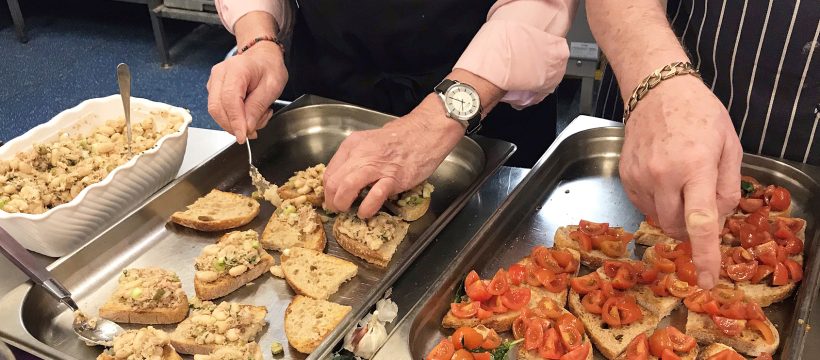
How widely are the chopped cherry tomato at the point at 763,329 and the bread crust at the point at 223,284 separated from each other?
3.75 feet

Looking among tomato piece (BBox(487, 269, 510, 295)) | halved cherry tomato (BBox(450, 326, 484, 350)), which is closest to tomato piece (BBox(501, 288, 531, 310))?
tomato piece (BBox(487, 269, 510, 295))

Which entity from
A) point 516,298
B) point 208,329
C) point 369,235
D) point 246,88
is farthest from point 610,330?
point 246,88

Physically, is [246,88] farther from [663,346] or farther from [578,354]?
[663,346]

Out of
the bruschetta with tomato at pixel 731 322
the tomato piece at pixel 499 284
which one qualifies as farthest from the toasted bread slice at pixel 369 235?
the bruschetta with tomato at pixel 731 322

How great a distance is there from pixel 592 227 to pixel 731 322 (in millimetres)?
397

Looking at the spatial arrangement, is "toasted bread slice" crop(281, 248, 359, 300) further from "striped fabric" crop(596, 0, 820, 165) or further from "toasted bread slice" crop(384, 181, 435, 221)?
"striped fabric" crop(596, 0, 820, 165)

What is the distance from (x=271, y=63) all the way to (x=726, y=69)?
1300 mm

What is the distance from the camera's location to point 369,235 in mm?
1727

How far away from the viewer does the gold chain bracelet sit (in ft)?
4.46

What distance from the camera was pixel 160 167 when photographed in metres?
1.86

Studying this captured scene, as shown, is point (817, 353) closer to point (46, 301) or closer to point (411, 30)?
point (411, 30)

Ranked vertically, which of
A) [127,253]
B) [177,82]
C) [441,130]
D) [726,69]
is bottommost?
[177,82]

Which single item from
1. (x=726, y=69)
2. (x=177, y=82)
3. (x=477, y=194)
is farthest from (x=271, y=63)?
(x=177, y=82)

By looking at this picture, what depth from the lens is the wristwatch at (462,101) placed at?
1.82 m
